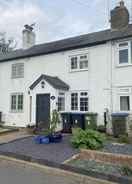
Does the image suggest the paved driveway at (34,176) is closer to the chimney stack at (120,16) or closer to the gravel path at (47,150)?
the gravel path at (47,150)

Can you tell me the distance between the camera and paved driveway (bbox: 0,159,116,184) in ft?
18.7

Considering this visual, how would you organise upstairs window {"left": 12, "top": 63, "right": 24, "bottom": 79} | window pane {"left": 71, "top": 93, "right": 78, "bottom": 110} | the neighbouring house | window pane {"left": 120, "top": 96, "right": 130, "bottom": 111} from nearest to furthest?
1. window pane {"left": 120, "top": 96, "right": 130, "bottom": 111}
2. the neighbouring house
3. window pane {"left": 71, "top": 93, "right": 78, "bottom": 110}
4. upstairs window {"left": 12, "top": 63, "right": 24, "bottom": 79}

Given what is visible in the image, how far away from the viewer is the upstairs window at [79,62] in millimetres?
14562

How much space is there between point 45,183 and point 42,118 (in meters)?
9.50

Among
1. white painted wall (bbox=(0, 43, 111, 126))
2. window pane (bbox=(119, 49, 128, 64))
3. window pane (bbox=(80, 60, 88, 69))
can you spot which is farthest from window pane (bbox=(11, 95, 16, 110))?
window pane (bbox=(119, 49, 128, 64))

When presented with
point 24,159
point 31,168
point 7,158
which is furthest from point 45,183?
point 7,158

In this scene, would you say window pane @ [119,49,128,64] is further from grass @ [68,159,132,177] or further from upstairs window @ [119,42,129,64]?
grass @ [68,159,132,177]

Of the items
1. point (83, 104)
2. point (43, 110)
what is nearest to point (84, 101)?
point (83, 104)

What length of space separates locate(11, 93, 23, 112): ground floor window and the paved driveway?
1050cm

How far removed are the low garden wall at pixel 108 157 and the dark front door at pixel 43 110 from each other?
7.32 m

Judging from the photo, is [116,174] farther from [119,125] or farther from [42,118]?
[42,118]

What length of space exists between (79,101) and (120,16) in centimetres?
651

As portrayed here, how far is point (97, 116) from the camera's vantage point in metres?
13.5

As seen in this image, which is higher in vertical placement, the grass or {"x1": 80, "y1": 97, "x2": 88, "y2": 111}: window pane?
{"x1": 80, "y1": 97, "x2": 88, "y2": 111}: window pane
